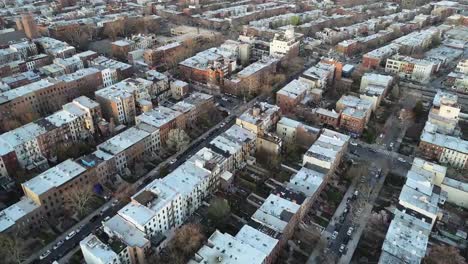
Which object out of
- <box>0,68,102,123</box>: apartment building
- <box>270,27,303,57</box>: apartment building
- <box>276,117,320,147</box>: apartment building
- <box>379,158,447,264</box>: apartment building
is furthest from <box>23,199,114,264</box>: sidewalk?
<box>270,27,303,57</box>: apartment building

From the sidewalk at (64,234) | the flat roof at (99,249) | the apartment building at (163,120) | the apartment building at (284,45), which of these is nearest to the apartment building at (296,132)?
the apartment building at (163,120)

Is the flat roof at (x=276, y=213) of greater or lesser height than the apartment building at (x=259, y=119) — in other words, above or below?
below

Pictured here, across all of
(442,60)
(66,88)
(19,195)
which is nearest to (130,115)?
(66,88)

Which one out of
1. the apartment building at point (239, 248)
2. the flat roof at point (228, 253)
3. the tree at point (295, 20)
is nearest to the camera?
the flat roof at point (228, 253)

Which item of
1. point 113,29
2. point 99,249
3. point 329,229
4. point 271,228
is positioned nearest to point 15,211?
point 99,249

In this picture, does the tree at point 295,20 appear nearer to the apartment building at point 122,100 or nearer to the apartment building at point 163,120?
the apartment building at point 122,100

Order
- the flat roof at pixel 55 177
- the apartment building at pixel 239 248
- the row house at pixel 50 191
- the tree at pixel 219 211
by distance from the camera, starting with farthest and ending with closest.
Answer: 1. the flat roof at pixel 55 177
2. the tree at pixel 219 211
3. the row house at pixel 50 191
4. the apartment building at pixel 239 248

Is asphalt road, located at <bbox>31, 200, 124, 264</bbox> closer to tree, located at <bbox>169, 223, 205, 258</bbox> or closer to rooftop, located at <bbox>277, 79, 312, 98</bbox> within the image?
tree, located at <bbox>169, 223, 205, 258</bbox>

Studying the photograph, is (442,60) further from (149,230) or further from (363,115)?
(149,230)
